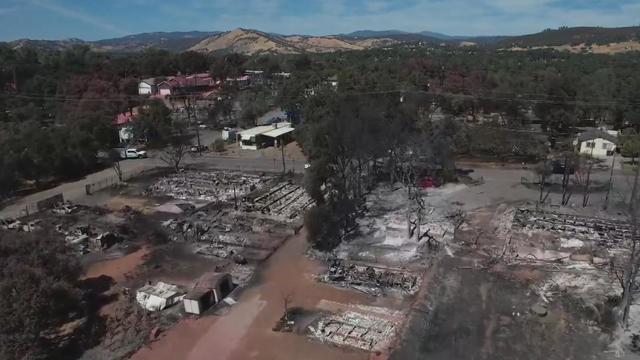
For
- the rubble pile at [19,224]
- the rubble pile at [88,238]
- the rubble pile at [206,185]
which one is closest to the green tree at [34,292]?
the rubble pile at [88,238]

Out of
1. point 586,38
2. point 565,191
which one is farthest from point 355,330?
point 586,38

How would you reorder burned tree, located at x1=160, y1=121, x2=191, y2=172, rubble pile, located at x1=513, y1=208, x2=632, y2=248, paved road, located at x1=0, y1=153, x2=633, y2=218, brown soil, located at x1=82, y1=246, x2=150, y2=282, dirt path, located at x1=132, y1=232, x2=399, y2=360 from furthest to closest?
burned tree, located at x1=160, y1=121, x2=191, y2=172 → paved road, located at x1=0, y1=153, x2=633, y2=218 → rubble pile, located at x1=513, y1=208, x2=632, y2=248 → brown soil, located at x1=82, y1=246, x2=150, y2=282 → dirt path, located at x1=132, y1=232, x2=399, y2=360

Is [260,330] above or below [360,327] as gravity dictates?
below

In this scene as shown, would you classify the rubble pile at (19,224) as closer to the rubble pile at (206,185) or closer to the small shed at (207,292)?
the rubble pile at (206,185)

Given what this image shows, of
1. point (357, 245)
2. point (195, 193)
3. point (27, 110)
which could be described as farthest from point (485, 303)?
point (27, 110)

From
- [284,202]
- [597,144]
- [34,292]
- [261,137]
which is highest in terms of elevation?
[34,292]

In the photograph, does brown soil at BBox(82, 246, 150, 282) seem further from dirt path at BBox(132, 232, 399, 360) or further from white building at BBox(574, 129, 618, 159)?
white building at BBox(574, 129, 618, 159)

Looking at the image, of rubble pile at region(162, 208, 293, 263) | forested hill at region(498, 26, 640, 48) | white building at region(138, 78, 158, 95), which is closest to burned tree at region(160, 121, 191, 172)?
rubble pile at region(162, 208, 293, 263)

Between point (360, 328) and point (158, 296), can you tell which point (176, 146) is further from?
point (360, 328)

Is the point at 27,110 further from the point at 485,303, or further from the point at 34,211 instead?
the point at 485,303
